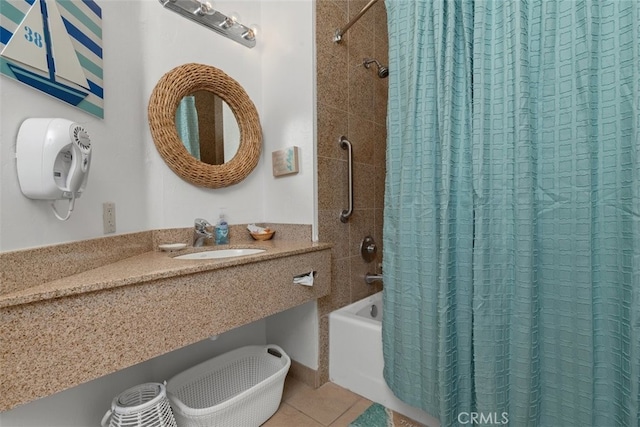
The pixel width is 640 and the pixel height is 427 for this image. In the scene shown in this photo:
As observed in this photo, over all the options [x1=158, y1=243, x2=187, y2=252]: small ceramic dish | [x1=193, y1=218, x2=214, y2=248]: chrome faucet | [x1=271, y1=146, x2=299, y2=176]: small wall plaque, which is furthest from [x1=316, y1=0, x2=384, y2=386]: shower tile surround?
[x1=158, y1=243, x2=187, y2=252]: small ceramic dish

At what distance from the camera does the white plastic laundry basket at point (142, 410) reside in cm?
100

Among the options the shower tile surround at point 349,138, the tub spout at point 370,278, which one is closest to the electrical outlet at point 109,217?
the shower tile surround at point 349,138

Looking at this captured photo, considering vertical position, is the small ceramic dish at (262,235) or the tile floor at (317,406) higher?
the small ceramic dish at (262,235)

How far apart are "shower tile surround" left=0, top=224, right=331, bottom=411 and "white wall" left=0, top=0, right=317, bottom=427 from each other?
0.31 ft

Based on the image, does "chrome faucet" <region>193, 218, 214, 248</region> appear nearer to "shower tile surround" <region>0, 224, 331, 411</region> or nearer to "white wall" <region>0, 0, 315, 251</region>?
"white wall" <region>0, 0, 315, 251</region>

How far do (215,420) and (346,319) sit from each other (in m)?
0.78

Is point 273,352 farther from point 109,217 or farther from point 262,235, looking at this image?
point 109,217

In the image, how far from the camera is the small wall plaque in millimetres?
1681

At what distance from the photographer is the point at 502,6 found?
1.05m

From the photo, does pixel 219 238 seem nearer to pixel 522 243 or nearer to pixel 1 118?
pixel 1 118

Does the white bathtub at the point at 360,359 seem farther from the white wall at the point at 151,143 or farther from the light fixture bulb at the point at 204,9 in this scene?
the light fixture bulb at the point at 204,9

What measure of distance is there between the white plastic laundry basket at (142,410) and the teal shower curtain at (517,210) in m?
0.99

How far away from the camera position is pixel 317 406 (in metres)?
1.50

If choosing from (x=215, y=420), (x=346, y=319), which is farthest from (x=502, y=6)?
(x=215, y=420)
